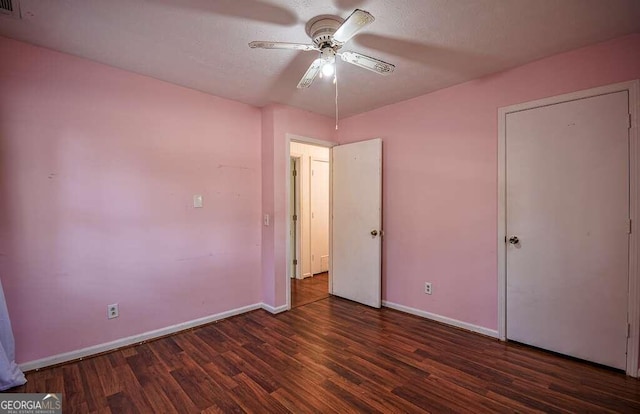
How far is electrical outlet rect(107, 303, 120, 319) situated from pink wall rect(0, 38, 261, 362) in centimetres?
4

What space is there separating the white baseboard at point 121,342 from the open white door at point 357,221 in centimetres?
135

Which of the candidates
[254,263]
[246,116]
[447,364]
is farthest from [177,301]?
[447,364]

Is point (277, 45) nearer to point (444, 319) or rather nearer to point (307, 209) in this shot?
point (444, 319)

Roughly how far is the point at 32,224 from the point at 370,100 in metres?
3.28

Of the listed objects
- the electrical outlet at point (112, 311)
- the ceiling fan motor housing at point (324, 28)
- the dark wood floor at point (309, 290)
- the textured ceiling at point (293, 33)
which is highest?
the textured ceiling at point (293, 33)

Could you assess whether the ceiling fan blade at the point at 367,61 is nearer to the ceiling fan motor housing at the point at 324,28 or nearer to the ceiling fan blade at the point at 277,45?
the ceiling fan motor housing at the point at 324,28

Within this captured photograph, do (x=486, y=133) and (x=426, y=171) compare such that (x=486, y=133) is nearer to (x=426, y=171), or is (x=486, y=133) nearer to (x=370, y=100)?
(x=426, y=171)

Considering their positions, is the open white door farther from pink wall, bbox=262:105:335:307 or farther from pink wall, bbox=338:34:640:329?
pink wall, bbox=262:105:335:307

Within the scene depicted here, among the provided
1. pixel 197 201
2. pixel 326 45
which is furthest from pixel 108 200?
pixel 326 45

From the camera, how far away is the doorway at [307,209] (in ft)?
15.7

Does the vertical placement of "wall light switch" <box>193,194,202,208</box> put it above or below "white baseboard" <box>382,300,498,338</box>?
above

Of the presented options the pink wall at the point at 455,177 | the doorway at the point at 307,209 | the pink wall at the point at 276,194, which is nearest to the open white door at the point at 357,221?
the pink wall at the point at 455,177

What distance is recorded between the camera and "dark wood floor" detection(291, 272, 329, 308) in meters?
3.76

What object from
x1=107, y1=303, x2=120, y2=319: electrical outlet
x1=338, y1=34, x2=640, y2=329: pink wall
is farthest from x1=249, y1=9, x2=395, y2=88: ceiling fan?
x1=107, y1=303, x2=120, y2=319: electrical outlet
